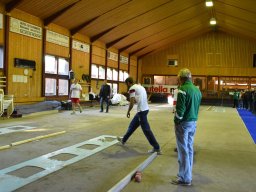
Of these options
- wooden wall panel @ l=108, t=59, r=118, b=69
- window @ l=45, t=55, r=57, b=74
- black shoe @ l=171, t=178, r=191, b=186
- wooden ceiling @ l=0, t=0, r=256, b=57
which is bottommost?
black shoe @ l=171, t=178, r=191, b=186

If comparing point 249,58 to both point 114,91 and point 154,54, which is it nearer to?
point 154,54

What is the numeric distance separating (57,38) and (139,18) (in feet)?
20.4

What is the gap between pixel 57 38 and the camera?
1750 centimetres

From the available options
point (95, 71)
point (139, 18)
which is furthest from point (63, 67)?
point (139, 18)

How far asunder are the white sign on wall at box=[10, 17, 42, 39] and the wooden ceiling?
0.61m

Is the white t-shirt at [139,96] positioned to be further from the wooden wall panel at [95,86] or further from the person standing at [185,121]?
the wooden wall panel at [95,86]

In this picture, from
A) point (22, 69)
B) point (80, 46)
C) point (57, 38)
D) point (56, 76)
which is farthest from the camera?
point (80, 46)

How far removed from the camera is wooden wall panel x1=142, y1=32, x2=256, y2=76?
1146 inches

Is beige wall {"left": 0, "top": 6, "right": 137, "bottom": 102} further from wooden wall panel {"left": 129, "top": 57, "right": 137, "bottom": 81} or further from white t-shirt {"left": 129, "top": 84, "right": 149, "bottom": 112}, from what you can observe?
wooden wall panel {"left": 129, "top": 57, "right": 137, "bottom": 81}

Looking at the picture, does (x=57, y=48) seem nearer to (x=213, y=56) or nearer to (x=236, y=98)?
(x=236, y=98)

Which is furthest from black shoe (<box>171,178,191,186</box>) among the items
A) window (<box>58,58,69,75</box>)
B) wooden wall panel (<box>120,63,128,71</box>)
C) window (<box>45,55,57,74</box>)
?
wooden wall panel (<box>120,63,128,71</box>)

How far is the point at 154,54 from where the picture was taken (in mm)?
31781

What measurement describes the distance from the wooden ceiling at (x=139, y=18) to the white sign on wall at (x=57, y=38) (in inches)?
24.8

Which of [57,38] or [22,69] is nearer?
[22,69]
